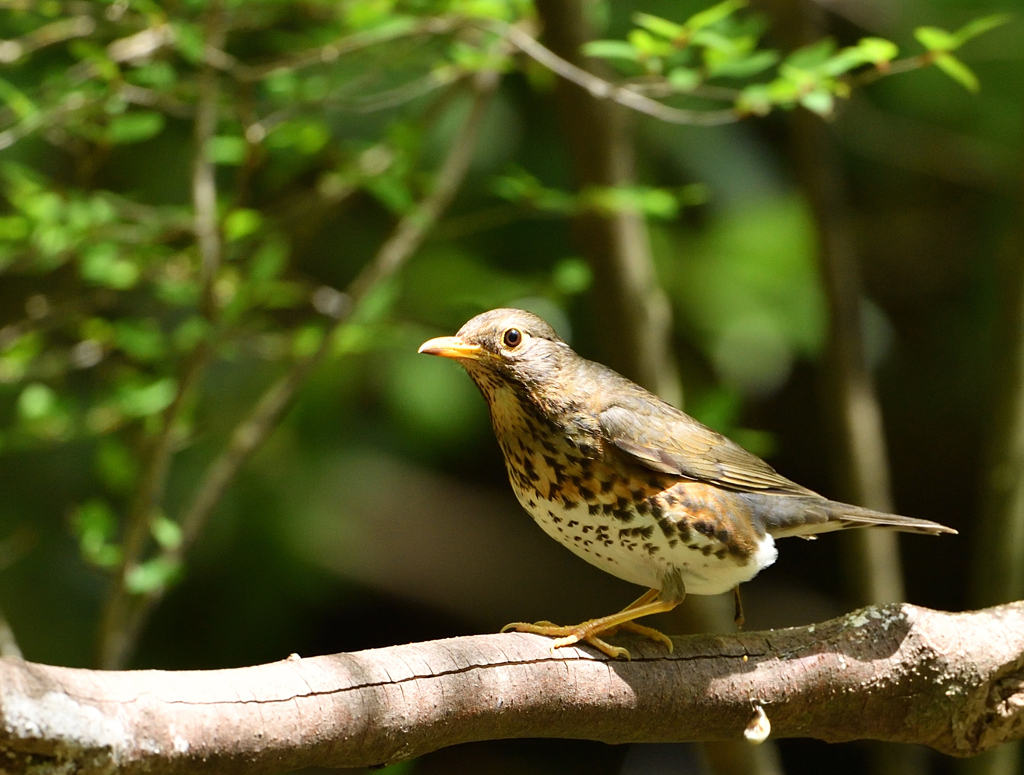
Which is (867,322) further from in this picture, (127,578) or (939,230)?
(127,578)

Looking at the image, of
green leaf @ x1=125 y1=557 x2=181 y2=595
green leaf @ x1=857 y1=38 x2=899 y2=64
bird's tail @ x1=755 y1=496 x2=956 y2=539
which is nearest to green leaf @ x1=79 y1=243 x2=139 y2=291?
green leaf @ x1=125 y1=557 x2=181 y2=595

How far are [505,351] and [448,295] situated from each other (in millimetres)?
2241

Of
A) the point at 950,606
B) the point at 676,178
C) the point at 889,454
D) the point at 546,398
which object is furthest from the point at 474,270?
the point at 950,606

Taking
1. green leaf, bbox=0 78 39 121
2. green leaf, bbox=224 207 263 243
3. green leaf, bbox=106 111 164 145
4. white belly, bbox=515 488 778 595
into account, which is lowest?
white belly, bbox=515 488 778 595

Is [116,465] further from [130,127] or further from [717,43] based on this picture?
[717,43]

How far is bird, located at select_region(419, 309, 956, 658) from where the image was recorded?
8.66 feet

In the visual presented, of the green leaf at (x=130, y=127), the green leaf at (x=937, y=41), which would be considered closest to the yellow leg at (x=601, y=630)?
the green leaf at (x=937, y=41)

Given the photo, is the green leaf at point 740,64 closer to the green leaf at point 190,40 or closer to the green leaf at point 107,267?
the green leaf at point 190,40

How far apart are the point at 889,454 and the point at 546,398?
4.49m

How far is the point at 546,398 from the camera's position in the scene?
8.94 feet

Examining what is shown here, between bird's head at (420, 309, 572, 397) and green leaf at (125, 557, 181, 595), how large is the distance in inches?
42.3

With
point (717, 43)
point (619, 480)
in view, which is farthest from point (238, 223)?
point (717, 43)

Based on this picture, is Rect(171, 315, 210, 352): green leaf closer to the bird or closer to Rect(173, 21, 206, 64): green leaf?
Rect(173, 21, 206, 64): green leaf

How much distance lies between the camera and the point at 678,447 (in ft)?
9.14
